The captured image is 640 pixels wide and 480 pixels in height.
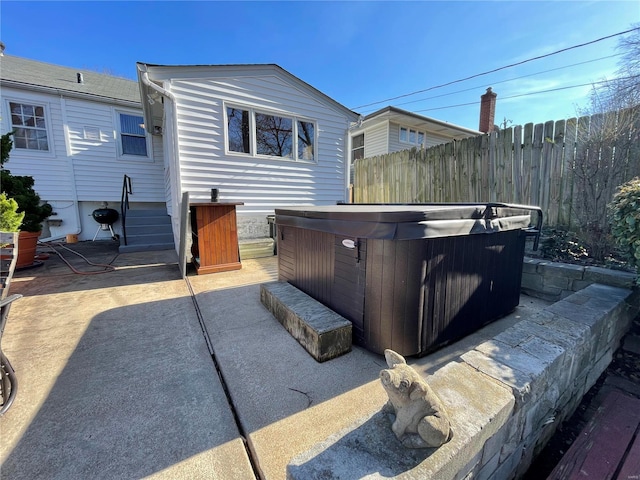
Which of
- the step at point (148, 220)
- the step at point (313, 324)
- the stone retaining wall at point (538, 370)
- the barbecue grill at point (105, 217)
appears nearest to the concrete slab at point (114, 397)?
the step at point (313, 324)

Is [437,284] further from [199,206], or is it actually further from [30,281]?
[30,281]

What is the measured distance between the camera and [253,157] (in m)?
5.43

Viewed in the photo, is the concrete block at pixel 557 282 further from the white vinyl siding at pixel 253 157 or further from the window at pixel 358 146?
the window at pixel 358 146

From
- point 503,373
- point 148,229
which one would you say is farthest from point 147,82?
point 503,373

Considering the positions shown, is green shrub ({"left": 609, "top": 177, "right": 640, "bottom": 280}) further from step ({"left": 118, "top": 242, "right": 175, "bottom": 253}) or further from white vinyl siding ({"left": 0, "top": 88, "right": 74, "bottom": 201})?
white vinyl siding ({"left": 0, "top": 88, "right": 74, "bottom": 201})

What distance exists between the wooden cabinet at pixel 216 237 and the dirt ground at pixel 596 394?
4196 millimetres

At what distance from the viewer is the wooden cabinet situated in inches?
169

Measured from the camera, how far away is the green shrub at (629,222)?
82.7 inches

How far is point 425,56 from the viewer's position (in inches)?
343

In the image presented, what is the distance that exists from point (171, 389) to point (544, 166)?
512 cm

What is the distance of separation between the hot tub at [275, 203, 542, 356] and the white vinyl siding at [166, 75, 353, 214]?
3.22 metres

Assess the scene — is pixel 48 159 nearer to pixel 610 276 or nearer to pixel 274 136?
pixel 274 136

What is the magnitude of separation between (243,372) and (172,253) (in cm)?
503

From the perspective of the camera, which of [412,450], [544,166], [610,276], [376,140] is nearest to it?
[412,450]
